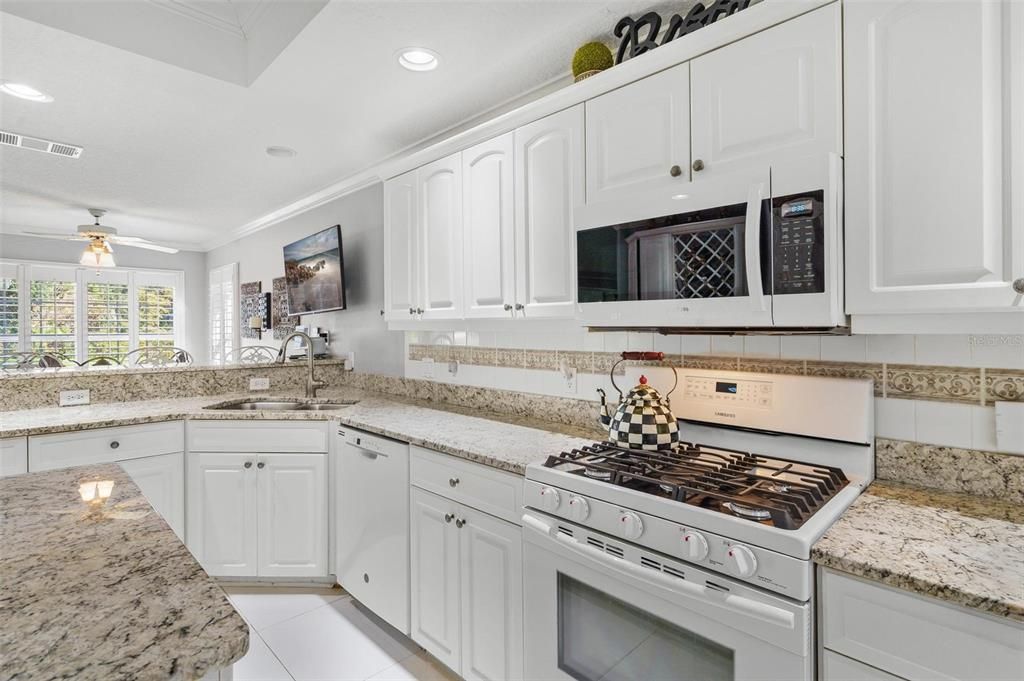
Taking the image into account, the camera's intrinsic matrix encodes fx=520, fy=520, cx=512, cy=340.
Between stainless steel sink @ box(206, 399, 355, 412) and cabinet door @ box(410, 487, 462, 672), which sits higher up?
stainless steel sink @ box(206, 399, 355, 412)

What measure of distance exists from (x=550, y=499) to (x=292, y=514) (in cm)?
171

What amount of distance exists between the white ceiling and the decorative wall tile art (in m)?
1.14

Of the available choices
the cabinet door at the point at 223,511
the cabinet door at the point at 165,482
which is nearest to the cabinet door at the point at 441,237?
the cabinet door at the point at 223,511

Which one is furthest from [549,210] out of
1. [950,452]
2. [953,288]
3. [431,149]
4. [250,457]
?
[250,457]

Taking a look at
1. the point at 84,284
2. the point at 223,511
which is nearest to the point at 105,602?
the point at 223,511

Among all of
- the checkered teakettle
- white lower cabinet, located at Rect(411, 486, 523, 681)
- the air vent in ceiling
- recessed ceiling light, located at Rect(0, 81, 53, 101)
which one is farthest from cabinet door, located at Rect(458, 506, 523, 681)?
the air vent in ceiling

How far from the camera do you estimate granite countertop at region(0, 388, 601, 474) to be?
188 centimetres

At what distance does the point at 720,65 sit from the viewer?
4.95ft

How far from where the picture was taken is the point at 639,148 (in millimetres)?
1693

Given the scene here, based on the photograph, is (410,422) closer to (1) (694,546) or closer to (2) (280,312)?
(1) (694,546)

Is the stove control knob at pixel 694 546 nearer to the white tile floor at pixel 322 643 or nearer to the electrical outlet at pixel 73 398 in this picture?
the white tile floor at pixel 322 643

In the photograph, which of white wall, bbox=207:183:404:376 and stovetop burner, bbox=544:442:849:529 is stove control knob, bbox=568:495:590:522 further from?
white wall, bbox=207:183:404:376

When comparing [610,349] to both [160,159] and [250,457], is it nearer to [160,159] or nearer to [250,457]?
[250,457]

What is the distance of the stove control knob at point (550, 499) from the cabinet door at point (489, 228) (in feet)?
2.72
